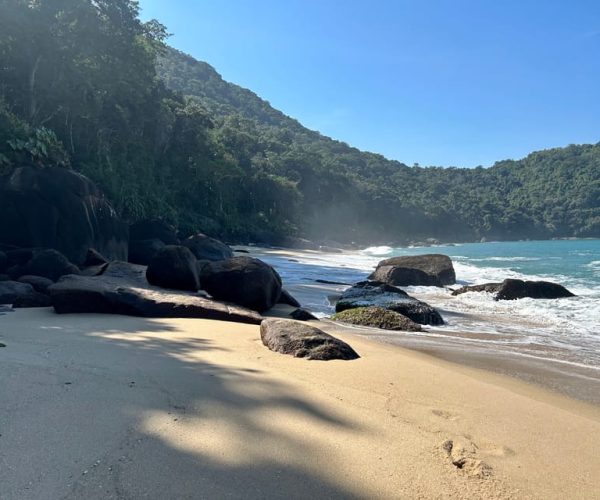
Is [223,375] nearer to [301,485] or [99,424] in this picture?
[99,424]

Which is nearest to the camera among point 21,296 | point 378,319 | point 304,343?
point 304,343

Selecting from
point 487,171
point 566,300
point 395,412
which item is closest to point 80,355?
point 395,412

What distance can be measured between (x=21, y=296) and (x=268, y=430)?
7.08 metres

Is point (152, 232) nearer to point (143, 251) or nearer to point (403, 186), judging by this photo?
point (143, 251)

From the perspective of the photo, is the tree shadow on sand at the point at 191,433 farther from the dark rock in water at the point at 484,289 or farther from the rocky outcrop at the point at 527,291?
the dark rock in water at the point at 484,289

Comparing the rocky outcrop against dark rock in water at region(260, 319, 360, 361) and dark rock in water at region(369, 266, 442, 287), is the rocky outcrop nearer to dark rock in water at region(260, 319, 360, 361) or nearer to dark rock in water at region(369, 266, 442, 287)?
dark rock in water at region(369, 266, 442, 287)

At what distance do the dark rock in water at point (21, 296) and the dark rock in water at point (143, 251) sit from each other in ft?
26.5

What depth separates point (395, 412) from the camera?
3545 millimetres

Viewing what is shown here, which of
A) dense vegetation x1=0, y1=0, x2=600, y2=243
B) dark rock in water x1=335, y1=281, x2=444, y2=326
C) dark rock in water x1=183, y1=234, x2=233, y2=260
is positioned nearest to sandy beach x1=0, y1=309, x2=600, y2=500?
dark rock in water x1=335, y1=281, x2=444, y2=326

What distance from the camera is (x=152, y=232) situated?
22.0m

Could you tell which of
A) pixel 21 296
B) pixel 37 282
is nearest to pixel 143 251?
pixel 37 282

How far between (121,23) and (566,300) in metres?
24.7

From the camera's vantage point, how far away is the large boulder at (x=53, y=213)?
14273 mm

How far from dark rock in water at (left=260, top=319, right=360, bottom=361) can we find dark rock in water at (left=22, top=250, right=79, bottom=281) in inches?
284
